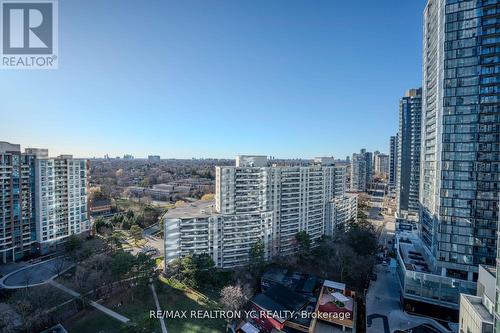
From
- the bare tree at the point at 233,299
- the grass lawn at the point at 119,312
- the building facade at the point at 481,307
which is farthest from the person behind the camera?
the bare tree at the point at 233,299

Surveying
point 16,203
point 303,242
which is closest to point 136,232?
point 16,203

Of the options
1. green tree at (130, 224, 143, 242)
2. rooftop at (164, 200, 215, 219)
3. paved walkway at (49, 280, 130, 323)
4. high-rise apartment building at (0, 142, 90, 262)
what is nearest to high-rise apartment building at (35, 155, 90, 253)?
high-rise apartment building at (0, 142, 90, 262)

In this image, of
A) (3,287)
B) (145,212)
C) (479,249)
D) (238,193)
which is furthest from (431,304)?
(145,212)

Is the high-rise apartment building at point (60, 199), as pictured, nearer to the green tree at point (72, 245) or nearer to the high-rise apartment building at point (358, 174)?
the green tree at point (72, 245)

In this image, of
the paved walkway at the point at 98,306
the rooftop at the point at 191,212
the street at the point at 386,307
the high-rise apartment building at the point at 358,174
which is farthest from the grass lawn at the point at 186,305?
the high-rise apartment building at the point at 358,174

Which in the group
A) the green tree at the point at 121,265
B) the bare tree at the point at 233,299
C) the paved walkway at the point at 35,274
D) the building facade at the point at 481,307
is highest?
the building facade at the point at 481,307
